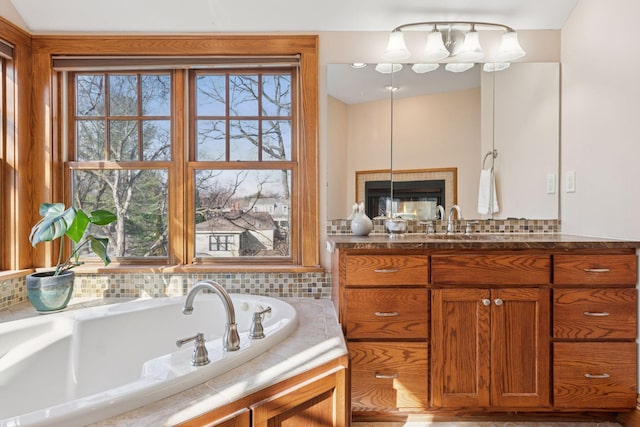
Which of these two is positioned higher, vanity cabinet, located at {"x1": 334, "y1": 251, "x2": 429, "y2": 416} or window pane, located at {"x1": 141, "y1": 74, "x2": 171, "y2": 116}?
window pane, located at {"x1": 141, "y1": 74, "x2": 171, "y2": 116}

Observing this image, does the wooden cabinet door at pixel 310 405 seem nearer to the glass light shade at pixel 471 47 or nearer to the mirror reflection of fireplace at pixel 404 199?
the mirror reflection of fireplace at pixel 404 199

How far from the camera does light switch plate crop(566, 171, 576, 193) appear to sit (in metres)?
2.18

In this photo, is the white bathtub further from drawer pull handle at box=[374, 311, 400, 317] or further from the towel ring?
the towel ring

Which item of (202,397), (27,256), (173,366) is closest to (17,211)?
(27,256)

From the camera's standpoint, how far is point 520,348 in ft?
5.79

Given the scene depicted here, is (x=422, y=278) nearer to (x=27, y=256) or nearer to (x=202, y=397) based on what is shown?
(x=202, y=397)

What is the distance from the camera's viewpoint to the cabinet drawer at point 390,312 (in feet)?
5.79

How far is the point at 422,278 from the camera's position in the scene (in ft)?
5.82

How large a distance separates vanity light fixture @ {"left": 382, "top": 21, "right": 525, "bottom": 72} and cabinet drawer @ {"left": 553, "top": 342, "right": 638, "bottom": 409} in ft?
5.53

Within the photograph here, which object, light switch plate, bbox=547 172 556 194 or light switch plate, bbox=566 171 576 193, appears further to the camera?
light switch plate, bbox=547 172 556 194

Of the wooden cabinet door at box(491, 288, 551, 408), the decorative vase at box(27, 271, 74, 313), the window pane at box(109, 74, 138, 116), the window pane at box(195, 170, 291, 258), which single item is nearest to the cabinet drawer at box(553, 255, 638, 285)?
the wooden cabinet door at box(491, 288, 551, 408)

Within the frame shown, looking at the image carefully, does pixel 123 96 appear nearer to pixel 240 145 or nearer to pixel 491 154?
pixel 240 145

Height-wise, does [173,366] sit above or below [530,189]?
below

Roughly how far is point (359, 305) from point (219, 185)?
1.20 m
